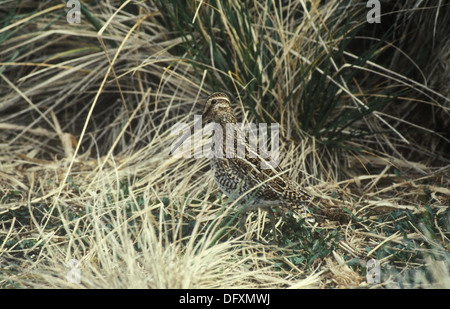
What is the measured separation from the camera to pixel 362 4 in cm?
456

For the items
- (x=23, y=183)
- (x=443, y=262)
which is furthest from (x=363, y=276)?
(x=23, y=183)

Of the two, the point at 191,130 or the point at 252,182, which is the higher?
the point at 191,130

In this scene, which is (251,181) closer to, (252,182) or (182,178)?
Result: (252,182)

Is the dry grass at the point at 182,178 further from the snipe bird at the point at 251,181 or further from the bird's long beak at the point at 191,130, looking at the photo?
the snipe bird at the point at 251,181

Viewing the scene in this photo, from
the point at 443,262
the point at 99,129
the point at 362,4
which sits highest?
the point at 362,4

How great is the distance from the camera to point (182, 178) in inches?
181

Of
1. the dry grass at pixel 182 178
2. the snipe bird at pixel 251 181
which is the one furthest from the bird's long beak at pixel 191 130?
the snipe bird at pixel 251 181

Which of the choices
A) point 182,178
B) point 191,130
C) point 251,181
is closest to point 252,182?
point 251,181

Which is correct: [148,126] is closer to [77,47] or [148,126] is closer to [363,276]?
[77,47]

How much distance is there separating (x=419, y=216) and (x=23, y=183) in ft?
10.4

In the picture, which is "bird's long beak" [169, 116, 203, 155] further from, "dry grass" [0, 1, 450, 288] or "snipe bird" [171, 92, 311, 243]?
"snipe bird" [171, 92, 311, 243]

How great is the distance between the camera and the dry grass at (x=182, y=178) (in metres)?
3.27

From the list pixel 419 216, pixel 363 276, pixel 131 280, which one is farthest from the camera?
pixel 419 216
